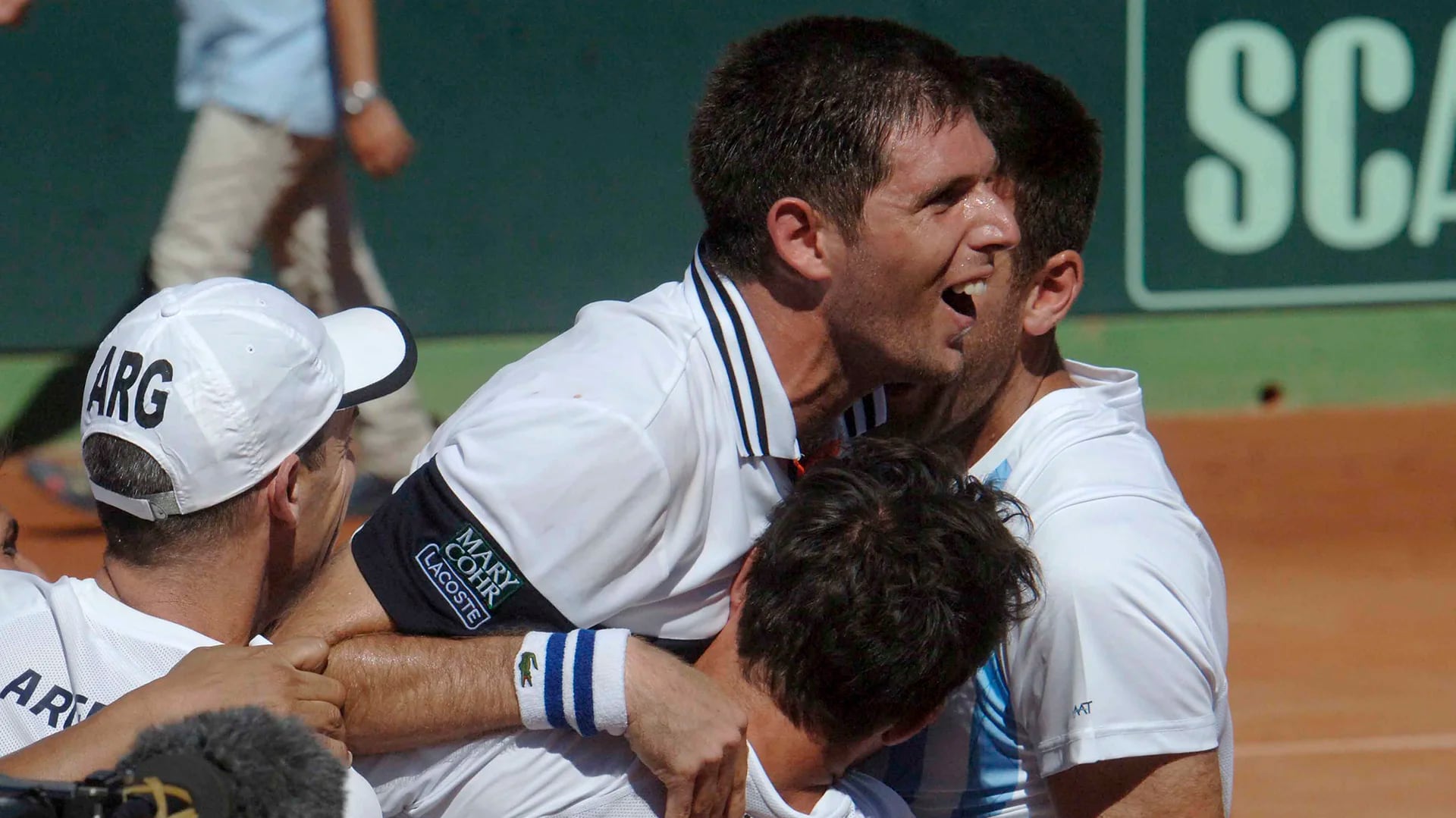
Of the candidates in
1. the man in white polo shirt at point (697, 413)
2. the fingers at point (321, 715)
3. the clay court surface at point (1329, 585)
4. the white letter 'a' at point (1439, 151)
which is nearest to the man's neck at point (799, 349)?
the man in white polo shirt at point (697, 413)

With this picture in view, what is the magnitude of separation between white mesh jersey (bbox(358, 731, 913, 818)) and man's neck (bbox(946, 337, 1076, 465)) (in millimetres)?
819

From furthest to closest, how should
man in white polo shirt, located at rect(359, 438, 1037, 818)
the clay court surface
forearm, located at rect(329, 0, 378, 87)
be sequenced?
forearm, located at rect(329, 0, 378, 87) < the clay court surface < man in white polo shirt, located at rect(359, 438, 1037, 818)

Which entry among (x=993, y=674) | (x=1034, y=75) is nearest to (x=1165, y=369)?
(x=1034, y=75)

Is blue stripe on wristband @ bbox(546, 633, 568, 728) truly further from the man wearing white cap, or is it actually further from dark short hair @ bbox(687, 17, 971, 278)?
dark short hair @ bbox(687, 17, 971, 278)

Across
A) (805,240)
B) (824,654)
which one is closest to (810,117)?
(805,240)

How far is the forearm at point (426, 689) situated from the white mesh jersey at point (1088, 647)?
2.31ft

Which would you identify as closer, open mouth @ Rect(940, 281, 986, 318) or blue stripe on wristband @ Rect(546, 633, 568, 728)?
blue stripe on wristband @ Rect(546, 633, 568, 728)

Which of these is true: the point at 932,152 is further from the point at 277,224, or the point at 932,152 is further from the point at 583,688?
the point at 277,224

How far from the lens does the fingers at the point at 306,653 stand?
2.03 m

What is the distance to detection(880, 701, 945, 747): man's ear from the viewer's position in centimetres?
229

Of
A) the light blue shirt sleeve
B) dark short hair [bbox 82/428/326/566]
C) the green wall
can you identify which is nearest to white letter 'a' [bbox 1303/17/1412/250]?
the green wall

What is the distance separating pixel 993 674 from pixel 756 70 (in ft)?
3.40

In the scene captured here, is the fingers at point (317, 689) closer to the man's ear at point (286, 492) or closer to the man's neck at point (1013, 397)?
the man's ear at point (286, 492)

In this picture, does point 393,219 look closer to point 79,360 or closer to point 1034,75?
point 79,360
